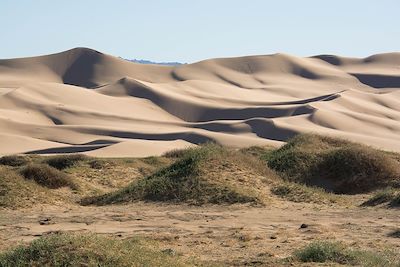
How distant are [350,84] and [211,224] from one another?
95048 mm

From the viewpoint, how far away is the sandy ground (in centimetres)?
1184

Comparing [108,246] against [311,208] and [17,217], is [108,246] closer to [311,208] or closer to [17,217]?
[17,217]

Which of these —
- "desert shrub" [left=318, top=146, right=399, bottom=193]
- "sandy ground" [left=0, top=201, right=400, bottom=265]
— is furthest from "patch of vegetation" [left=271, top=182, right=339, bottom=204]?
"desert shrub" [left=318, top=146, right=399, bottom=193]

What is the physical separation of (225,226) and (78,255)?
577 centimetres

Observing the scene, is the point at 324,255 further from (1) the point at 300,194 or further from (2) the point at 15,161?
(2) the point at 15,161

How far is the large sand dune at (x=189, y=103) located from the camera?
5628 centimetres

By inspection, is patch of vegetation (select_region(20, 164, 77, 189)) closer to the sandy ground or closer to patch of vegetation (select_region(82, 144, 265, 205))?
patch of vegetation (select_region(82, 144, 265, 205))

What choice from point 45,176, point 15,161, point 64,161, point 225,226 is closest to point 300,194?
point 225,226

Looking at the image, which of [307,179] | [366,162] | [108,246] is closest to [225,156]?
[307,179]

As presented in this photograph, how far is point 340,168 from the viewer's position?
73.0 ft

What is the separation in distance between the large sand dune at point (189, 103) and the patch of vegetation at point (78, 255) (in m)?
35.1

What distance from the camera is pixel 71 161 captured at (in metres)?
25.5

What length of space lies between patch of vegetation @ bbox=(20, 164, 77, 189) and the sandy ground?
→ 2.50 metres

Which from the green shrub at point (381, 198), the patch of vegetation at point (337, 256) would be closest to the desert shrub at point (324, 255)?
the patch of vegetation at point (337, 256)
